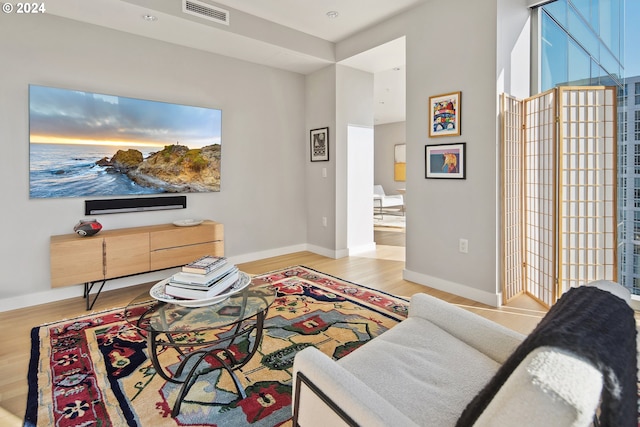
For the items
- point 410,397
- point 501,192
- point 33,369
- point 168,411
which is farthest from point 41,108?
point 501,192

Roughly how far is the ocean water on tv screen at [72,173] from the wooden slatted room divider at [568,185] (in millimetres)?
3801

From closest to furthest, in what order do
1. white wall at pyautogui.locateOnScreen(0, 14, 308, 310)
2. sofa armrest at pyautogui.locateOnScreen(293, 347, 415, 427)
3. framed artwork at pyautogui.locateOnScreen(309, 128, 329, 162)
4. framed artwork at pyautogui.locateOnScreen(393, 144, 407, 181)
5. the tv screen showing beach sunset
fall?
sofa armrest at pyautogui.locateOnScreen(293, 347, 415, 427) → white wall at pyautogui.locateOnScreen(0, 14, 308, 310) → the tv screen showing beach sunset → framed artwork at pyautogui.locateOnScreen(309, 128, 329, 162) → framed artwork at pyautogui.locateOnScreen(393, 144, 407, 181)

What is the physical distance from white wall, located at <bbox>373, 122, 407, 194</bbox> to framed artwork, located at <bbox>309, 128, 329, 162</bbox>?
20.8ft

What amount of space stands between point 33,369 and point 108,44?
3.02m

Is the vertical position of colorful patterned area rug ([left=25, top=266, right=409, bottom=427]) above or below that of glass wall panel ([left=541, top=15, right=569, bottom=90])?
below

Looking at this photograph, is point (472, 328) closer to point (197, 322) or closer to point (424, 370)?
point (424, 370)

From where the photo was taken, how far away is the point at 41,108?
3.15 m

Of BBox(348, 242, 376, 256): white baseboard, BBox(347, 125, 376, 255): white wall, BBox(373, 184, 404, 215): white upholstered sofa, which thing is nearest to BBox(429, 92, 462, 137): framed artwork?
BBox(347, 125, 376, 255): white wall

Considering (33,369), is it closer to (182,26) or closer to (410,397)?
(410,397)

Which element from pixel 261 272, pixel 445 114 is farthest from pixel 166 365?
pixel 445 114

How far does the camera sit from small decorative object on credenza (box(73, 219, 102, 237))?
3174 millimetres

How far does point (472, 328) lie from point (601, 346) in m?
0.84

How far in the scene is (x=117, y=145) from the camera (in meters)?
3.58

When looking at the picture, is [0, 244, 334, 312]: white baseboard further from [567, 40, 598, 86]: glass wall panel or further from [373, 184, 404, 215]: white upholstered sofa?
[373, 184, 404, 215]: white upholstered sofa
